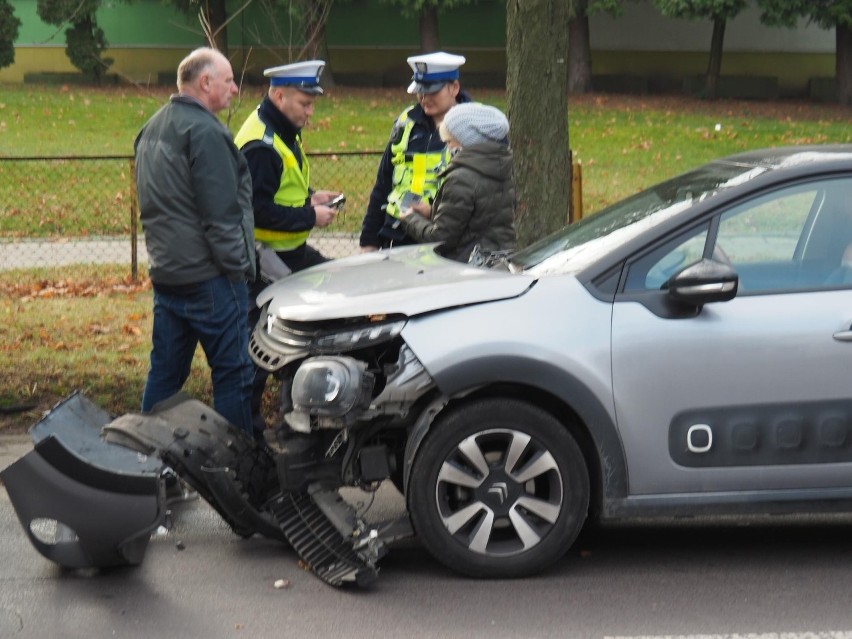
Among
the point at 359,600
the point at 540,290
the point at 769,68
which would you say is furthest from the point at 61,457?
the point at 769,68

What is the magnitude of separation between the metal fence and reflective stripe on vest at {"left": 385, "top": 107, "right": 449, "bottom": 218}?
4.63 meters

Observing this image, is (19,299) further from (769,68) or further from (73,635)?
(769,68)

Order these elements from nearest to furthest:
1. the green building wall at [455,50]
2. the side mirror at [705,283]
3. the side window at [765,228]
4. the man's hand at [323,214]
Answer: the side mirror at [705,283], the side window at [765,228], the man's hand at [323,214], the green building wall at [455,50]

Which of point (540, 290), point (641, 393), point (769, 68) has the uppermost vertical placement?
point (540, 290)

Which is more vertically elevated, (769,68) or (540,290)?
(540,290)

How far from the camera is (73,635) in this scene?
14.6ft

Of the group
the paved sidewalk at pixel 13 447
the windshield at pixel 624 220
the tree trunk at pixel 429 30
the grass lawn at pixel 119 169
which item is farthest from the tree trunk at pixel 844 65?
the paved sidewalk at pixel 13 447

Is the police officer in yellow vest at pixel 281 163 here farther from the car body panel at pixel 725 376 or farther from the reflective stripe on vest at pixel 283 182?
the car body panel at pixel 725 376

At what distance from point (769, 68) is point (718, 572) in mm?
35117

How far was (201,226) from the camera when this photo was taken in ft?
18.5

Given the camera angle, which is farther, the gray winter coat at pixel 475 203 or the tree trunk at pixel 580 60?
the tree trunk at pixel 580 60

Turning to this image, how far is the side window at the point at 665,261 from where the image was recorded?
4949mm

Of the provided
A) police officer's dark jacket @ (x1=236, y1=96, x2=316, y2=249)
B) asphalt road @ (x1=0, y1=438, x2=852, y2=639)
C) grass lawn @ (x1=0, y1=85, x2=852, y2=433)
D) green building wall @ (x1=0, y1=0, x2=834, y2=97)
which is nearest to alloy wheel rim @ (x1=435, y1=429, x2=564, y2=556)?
asphalt road @ (x1=0, y1=438, x2=852, y2=639)

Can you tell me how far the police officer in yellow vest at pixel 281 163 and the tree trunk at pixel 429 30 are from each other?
28.8 meters
